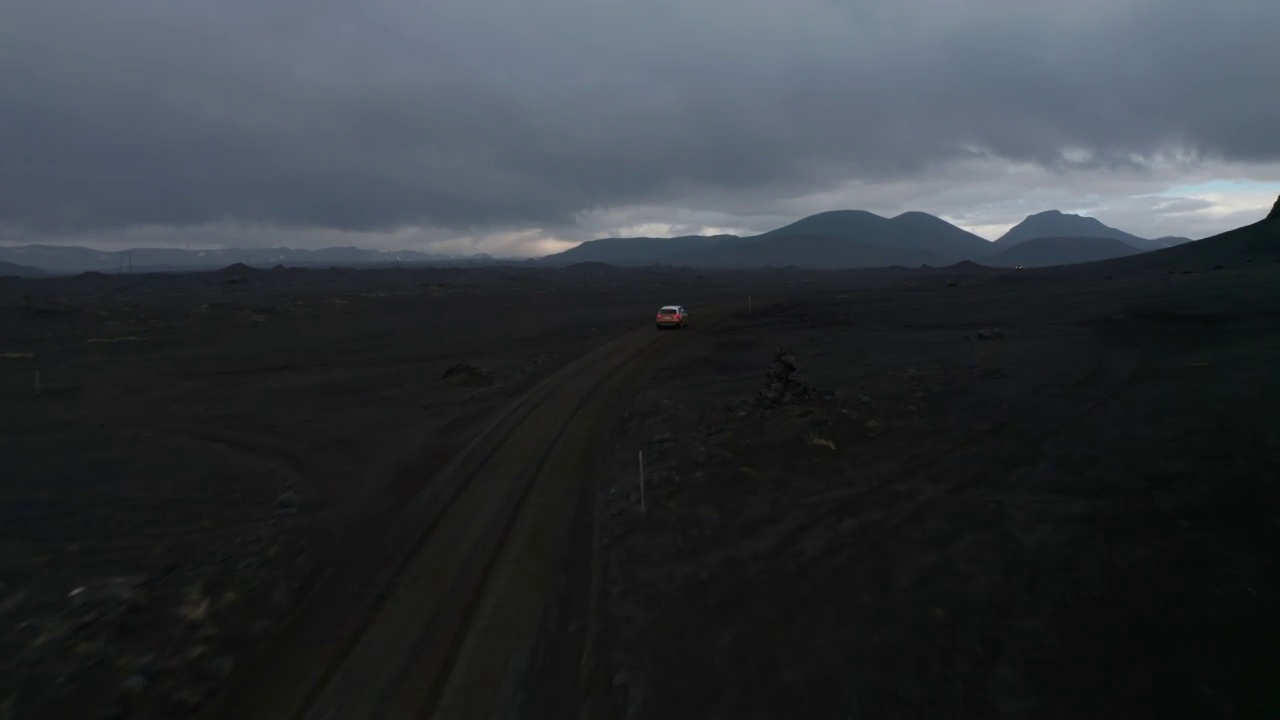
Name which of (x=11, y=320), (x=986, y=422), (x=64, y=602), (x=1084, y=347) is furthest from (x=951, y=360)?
(x=11, y=320)

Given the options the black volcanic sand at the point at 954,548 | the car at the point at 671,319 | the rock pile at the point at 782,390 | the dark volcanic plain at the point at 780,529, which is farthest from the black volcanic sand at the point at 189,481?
the rock pile at the point at 782,390

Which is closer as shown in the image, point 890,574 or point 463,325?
point 890,574

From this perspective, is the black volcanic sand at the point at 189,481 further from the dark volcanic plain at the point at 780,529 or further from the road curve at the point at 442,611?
the road curve at the point at 442,611

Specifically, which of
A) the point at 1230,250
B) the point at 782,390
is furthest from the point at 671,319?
the point at 1230,250

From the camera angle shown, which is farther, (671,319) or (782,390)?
(671,319)

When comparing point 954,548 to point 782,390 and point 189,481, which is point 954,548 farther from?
point 189,481

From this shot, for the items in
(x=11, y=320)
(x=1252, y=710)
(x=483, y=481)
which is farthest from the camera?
(x=11, y=320)

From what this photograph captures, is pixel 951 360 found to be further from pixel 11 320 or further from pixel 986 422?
pixel 11 320
